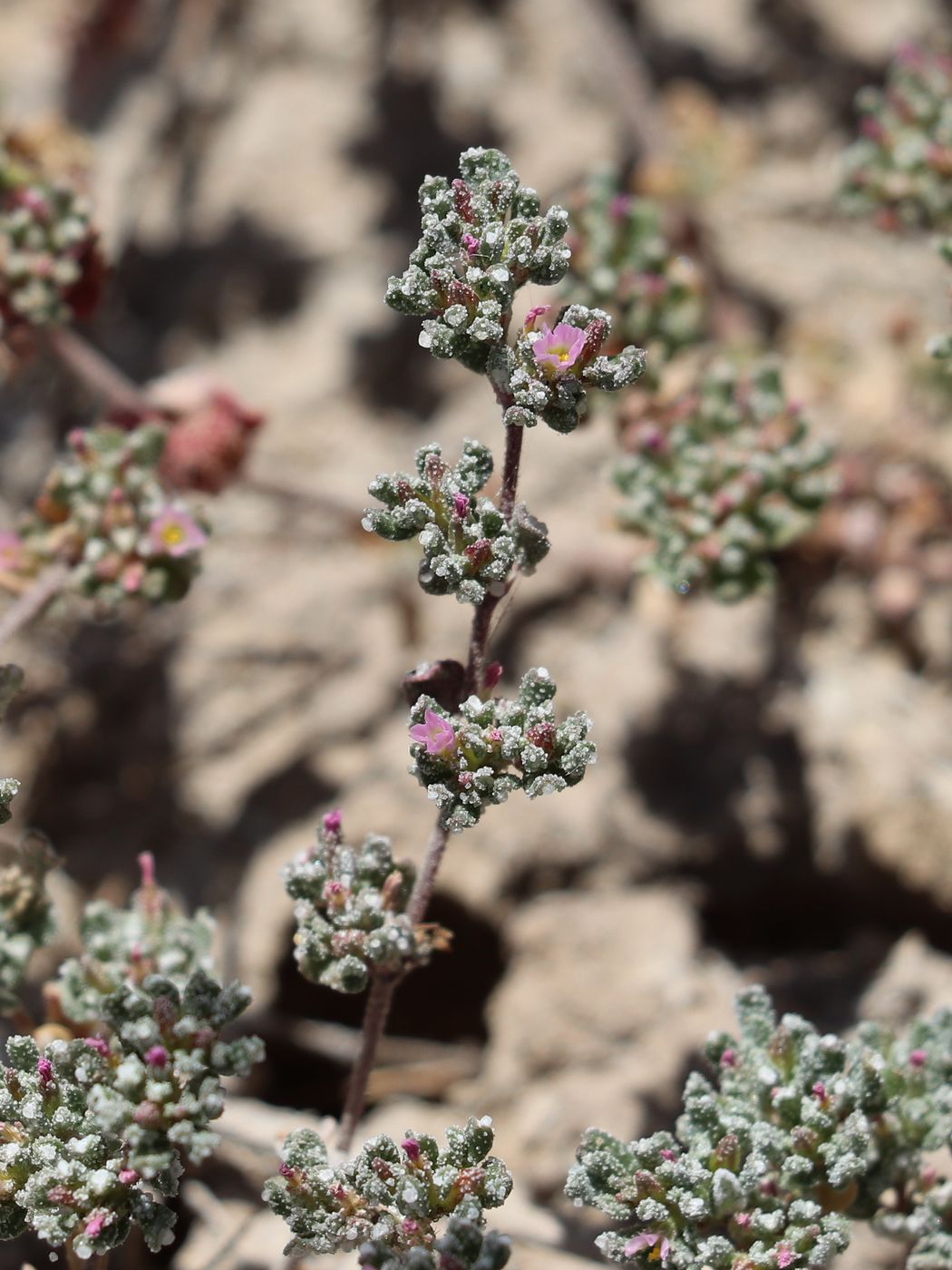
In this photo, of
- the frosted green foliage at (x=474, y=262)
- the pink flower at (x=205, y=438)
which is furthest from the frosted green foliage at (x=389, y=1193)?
the pink flower at (x=205, y=438)

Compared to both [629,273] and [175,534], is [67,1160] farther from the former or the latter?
[629,273]

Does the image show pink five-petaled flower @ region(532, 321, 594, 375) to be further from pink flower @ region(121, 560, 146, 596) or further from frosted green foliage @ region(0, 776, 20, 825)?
pink flower @ region(121, 560, 146, 596)

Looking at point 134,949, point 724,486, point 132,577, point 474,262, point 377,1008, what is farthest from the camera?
point 724,486

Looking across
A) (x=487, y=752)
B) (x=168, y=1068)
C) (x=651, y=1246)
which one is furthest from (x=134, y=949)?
(x=651, y=1246)

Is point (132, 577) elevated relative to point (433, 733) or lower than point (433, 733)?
elevated

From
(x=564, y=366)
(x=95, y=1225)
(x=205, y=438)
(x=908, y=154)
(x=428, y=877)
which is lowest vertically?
(x=95, y=1225)

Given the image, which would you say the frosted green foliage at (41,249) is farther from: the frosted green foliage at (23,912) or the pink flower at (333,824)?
the pink flower at (333,824)
